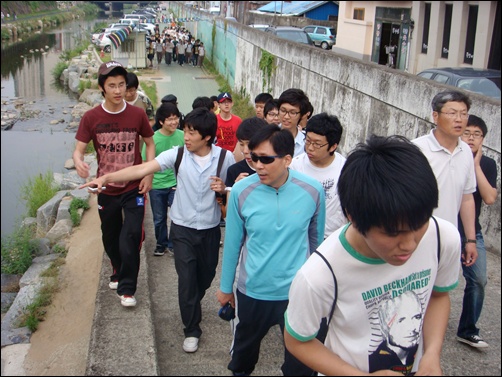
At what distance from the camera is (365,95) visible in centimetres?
864

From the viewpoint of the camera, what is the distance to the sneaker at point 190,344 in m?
A: 4.24

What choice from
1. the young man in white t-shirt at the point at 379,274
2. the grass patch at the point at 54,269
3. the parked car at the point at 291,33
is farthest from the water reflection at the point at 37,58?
the young man in white t-shirt at the point at 379,274

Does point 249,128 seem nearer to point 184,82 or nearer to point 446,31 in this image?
point 446,31

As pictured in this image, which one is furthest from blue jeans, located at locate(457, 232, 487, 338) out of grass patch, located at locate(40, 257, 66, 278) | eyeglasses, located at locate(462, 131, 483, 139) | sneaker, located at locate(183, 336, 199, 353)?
grass patch, located at locate(40, 257, 66, 278)

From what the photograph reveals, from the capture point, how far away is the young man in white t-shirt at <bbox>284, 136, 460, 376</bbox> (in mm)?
1735

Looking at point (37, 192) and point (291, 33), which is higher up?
point (291, 33)

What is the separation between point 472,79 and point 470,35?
933 centimetres

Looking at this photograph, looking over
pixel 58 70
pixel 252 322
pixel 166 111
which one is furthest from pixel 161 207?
pixel 58 70

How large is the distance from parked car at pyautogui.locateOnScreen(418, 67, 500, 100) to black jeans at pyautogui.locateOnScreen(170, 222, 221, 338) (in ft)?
22.4

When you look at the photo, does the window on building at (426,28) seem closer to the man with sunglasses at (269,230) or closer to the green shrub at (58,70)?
the green shrub at (58,70)

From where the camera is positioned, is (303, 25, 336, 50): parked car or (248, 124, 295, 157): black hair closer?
(248, 124, 295, 157): black hair

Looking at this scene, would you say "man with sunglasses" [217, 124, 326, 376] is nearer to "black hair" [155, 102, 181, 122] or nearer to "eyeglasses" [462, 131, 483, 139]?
"eyeglasses" [462, 131, 483, 139]

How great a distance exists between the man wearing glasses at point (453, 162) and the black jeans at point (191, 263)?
163 cm

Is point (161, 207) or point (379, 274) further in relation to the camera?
point (161, 207)
